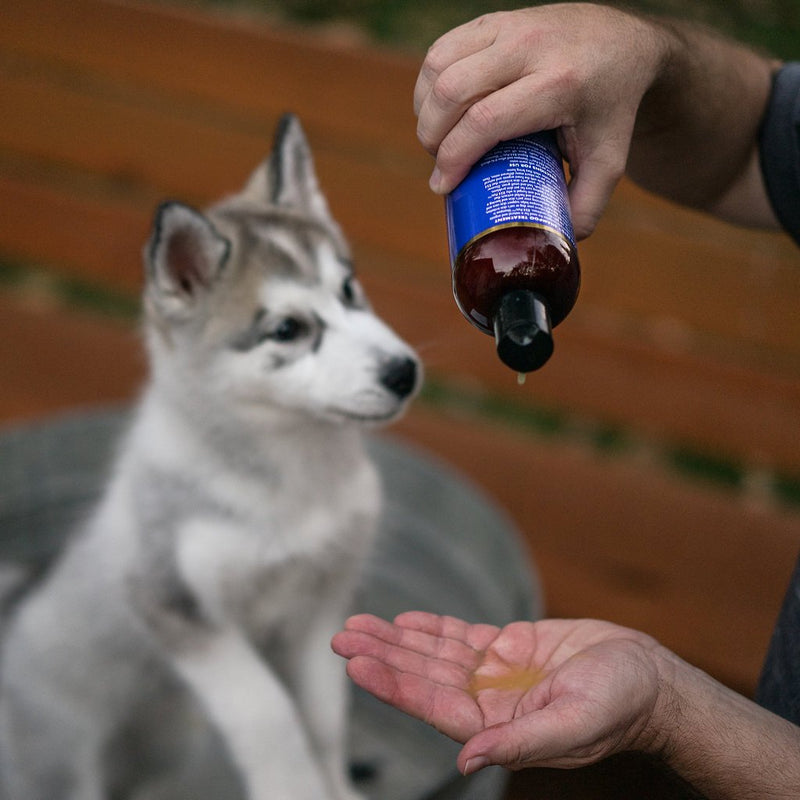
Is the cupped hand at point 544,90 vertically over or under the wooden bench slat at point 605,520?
over

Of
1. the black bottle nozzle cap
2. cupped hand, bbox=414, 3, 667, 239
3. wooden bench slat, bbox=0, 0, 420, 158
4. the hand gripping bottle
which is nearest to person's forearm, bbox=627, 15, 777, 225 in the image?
cupped hand, bbox=414, 3, 667, 239

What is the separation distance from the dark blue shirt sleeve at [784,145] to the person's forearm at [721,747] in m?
0.67

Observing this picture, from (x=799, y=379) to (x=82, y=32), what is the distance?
1867 millimetres

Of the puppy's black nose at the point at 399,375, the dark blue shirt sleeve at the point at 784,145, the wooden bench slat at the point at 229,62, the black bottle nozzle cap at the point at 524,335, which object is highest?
the dark blue shirt sleeve at the point at 784,145

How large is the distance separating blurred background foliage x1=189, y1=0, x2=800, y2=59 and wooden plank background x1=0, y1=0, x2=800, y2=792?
21cm

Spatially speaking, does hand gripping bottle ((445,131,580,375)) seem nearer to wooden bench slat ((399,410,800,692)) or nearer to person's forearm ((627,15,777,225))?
person's forearm ((627,15,777,225))

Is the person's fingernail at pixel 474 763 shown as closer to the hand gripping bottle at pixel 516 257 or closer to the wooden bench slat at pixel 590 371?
the hand gripping bottle at pixel 516 257

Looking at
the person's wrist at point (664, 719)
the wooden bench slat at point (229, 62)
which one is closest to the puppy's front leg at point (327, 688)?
the person's wrist at point (664, 719)

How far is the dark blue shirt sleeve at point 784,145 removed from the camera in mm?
1131

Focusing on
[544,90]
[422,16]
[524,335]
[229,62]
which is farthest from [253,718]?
[422,16]

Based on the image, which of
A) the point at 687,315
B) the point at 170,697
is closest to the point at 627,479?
the point at 687,315

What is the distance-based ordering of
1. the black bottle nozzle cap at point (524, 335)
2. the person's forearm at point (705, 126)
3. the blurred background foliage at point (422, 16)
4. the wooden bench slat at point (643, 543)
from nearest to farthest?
the black bottle nozzle cap at point (524, 335), the person's forearm at point (705, 126), the wooden bench slat at point (643, 543), the blurred background foliage at point (422, 16)

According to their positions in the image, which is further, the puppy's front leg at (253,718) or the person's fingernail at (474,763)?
the puppy's front leg at (253,718)

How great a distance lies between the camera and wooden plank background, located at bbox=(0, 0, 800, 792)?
202 centimetres
